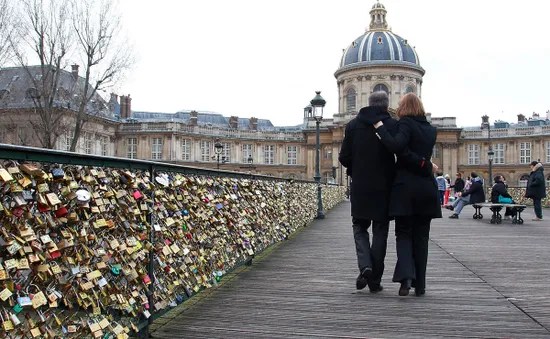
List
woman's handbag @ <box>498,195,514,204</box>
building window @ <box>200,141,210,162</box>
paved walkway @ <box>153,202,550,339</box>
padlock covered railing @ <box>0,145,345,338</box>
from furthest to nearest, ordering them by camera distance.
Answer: building window @ <box>200,141,210,162</box>, woman's handbag @ <box>498,195,514,204</box>, paved walkway @ <box>153,202,550,339</box>, padlock covered railing @ <box>0,145,345,338</box>

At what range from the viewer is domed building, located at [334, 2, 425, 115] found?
223 feet

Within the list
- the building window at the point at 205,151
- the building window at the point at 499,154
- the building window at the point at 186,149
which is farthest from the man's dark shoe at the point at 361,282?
the building window at the point at 499,154

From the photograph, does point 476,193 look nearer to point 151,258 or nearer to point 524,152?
point 151,258

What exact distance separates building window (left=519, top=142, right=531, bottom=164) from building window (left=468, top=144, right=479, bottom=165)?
526 cm

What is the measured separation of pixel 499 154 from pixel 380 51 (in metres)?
20.8

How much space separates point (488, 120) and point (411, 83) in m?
14.8

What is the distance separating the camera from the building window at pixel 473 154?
7012 centimetres

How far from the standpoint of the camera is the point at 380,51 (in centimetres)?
6869

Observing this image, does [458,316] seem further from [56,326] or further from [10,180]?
[10,180]

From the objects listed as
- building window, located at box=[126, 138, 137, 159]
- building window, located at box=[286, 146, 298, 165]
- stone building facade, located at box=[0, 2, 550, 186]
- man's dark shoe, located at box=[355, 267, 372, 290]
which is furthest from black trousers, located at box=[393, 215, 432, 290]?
building window, located at box=[286, 146, 298, 165]

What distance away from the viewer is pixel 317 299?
5.40m

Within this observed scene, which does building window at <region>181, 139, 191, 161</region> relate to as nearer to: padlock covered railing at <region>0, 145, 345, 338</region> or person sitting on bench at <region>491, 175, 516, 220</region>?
person sitting on bench at <region>491, 175, 516, 220</region>

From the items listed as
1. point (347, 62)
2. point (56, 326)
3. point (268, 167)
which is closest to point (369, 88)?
point (347, 62)

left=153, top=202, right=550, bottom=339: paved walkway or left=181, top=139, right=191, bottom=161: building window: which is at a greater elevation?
left=181, top=139, right=191, bottom=161: building window
